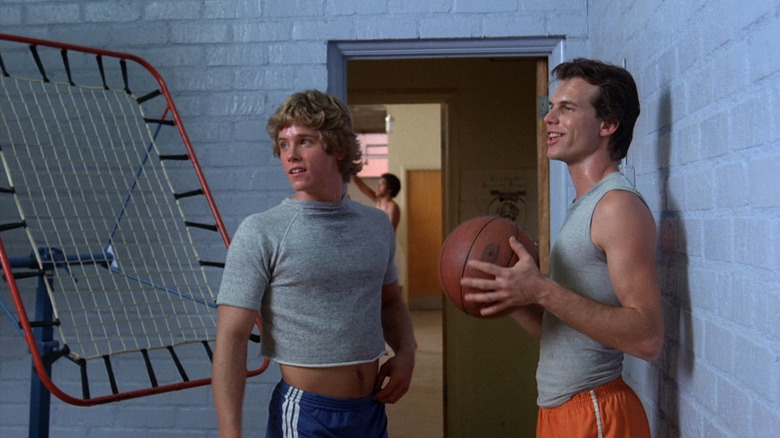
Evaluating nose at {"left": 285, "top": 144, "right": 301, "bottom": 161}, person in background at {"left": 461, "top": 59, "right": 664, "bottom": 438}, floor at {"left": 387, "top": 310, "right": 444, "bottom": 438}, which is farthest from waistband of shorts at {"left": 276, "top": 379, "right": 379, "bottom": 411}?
floor at {"left": 387, "top": 310, "right": 444, "bottom": 438}

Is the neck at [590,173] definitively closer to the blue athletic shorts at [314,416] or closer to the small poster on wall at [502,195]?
the blue athletic shorts at [314,416]

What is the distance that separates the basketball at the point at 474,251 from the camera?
57.8 inches

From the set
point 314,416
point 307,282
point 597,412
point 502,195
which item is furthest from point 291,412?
point 502,195

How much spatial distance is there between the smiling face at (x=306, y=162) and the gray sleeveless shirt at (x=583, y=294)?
0.52m

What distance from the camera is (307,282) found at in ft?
4.99

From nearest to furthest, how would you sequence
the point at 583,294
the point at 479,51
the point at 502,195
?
the point at 583,294
the point at 479,51
the point at 502,195

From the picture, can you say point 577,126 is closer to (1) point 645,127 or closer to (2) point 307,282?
(1) point 645,127

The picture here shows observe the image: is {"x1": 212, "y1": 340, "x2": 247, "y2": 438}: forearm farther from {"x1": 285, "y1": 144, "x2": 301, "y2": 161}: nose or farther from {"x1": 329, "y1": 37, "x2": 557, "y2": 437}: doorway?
{"x1": 329, "y1": 37, "x2": 557, "y2": 437}: doorway

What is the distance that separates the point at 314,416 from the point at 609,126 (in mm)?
855

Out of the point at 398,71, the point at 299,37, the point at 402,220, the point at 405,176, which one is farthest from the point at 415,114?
the point at 299,37

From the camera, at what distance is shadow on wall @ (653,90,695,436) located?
59.6 inches

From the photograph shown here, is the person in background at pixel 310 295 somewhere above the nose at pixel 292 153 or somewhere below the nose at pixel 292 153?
below

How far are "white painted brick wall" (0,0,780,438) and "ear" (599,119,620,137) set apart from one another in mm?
138

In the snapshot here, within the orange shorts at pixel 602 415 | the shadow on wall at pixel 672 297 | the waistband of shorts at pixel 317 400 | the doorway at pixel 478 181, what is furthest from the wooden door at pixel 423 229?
the orange shorts at pixel 602 415
